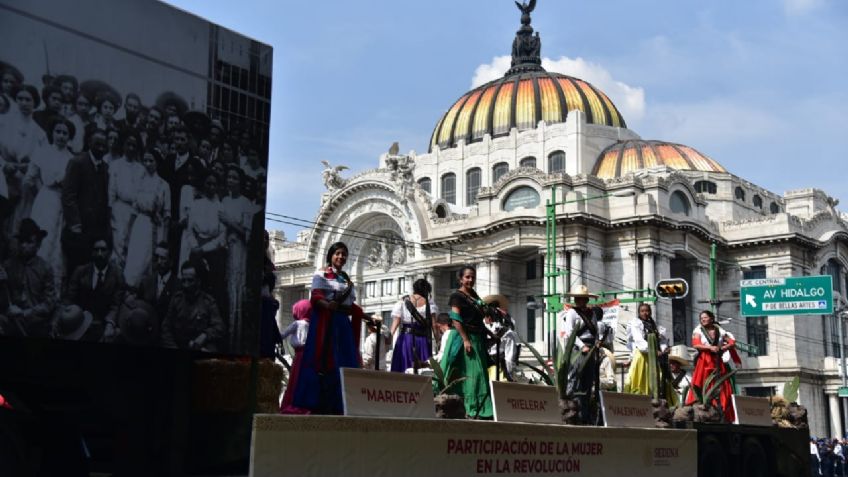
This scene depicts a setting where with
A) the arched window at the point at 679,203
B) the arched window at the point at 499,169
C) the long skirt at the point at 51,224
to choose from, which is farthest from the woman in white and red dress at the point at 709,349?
the arched window at the point at 499,169

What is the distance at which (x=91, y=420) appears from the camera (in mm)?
5891

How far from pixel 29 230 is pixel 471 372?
14.7ft

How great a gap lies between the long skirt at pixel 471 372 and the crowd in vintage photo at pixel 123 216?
2701mm

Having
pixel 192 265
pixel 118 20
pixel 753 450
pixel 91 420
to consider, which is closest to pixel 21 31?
pixel 118 20

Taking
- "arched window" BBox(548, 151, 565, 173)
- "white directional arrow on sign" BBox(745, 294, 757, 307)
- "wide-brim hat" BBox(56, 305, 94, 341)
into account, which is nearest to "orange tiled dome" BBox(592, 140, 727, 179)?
"arched window" BBox(548, 151, 565, 173)

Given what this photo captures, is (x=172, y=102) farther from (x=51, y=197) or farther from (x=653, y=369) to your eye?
(x=653, y=369)

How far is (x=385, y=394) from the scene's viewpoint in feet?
21.0

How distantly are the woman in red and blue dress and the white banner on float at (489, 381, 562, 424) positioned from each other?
1.20 metres

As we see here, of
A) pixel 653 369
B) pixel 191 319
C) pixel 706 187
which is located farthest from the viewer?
pixel 706 187

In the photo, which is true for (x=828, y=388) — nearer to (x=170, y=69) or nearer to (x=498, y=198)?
(x=498, y=198)

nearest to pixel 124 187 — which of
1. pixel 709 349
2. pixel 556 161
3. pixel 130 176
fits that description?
pixel 130 176

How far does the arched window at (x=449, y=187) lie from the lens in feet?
207

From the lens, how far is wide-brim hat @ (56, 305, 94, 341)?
5.53 m

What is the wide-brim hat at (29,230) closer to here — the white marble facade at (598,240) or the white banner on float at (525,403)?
the white banner on float at (525,403)
